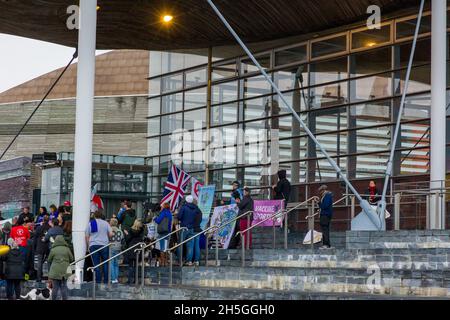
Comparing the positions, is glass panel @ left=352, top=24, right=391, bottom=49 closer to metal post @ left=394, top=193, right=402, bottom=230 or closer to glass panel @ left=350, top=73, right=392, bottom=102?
glass panel @ left=350, top=73, right=392, bottom=102

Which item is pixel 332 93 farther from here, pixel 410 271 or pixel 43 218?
pixel 410 271

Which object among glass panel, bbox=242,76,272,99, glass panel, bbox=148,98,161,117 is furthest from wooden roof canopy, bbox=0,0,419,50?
glass panel, bbox=148,98,161,117

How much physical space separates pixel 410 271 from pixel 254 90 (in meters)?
17.8

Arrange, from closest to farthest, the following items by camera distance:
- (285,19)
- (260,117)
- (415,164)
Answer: (415,164) < (285,19) < (260,117)

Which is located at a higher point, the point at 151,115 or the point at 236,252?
the point at 151,115

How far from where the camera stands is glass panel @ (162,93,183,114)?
37.2 m

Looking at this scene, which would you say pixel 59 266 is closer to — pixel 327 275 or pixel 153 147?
pixel 327 275

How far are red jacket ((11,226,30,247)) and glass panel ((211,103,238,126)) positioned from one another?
11.5 metres

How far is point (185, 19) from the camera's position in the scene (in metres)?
32.2

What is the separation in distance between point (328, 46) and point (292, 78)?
5.81 feet

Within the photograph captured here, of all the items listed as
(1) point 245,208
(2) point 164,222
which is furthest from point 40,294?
(1) point 245,208

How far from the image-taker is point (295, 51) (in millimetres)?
32750
